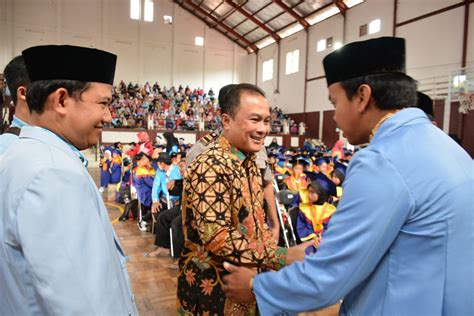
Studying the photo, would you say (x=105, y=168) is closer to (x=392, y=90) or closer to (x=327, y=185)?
(x=327, y=185)

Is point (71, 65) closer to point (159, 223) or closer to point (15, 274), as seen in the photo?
point (15, 274)

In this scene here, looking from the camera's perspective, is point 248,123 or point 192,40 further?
point 192,40

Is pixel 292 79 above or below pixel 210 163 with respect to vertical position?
above

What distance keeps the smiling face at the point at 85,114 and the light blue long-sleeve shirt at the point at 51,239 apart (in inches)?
4.4

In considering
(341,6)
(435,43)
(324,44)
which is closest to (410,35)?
(435,43)

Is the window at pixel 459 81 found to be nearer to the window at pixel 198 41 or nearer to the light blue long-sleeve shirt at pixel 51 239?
the light blue long-sleeve shirt at pixel 51 239

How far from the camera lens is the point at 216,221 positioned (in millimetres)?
1231

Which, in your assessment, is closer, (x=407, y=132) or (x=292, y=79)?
(x=407, y=132)

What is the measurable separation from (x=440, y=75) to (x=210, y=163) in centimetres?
1417

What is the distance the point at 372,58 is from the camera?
0.98 metres

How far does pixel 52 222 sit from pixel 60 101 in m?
0.37

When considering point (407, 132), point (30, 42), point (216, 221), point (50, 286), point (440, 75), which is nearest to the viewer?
point (50, 286)

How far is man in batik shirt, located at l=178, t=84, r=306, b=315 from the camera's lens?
4.05 feet

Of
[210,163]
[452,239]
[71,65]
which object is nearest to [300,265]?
[452,239]
